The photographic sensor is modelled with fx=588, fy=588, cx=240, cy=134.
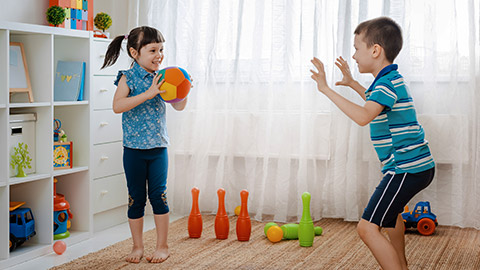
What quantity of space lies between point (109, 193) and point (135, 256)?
2.50ft

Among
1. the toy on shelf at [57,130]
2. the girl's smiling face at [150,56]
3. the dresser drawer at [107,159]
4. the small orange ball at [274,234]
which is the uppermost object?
the girl's smiling face at [150,56]

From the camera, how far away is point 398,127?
6.38 ft

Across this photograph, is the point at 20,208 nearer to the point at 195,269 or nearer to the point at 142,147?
the point at 142,147

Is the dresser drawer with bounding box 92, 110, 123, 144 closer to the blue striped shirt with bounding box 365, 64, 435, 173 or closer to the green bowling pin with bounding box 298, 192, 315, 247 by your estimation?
the green bowling pin with bounding box 298, 192, 315, 247

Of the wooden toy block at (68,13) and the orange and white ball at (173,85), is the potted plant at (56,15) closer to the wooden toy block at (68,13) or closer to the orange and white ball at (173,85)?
the wooden toy block at (68,13)

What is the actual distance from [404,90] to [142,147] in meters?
1.09

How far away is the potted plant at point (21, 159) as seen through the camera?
2578mm

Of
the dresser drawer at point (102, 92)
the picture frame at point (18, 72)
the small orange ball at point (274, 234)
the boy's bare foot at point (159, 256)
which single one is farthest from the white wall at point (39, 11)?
the small orange ball at point (274, 234)

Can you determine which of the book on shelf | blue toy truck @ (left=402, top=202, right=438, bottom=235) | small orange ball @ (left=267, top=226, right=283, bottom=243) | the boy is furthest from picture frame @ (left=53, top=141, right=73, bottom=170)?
blue toy truck @ (left=402, top=202, right=438, bottom=235)

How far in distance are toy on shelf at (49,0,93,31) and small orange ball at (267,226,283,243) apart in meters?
1.39

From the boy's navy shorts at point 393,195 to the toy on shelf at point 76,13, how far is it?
182cm

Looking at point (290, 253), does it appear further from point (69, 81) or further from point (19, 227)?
point (69, 81)

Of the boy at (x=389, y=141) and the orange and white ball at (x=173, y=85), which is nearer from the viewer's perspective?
the boy at (x=389, y=141)

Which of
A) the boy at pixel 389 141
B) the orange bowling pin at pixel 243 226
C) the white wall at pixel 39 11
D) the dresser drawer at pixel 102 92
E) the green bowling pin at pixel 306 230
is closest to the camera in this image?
the boy at pixel 389 141
